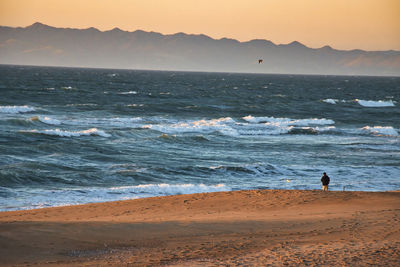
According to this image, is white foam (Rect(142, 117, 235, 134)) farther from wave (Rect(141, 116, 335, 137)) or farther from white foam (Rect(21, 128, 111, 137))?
white foam (Rect(21, 128, 111, 137))

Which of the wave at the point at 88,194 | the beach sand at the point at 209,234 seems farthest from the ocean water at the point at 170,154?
the beach sand at the point at 209,234

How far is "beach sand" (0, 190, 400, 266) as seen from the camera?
1186cm

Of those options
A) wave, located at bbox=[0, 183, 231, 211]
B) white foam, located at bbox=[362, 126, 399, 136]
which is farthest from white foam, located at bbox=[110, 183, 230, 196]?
white foam, located at bbox=[362, 126, 399, 136]

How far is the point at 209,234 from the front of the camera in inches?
551

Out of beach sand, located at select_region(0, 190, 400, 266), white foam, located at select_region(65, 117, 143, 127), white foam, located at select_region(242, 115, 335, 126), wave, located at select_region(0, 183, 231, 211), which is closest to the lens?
beach sand, located at select_region(0, 190, 400, 266)

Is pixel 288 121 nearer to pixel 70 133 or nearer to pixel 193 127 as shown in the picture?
pixel 193 127

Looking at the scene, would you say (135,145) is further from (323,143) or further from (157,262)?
(157,262)

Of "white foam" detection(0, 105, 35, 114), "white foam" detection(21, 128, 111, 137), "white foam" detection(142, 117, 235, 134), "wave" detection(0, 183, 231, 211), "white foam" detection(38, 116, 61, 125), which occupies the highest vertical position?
"white foam" detection(0, 105, 35, 114)

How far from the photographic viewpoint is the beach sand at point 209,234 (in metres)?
11.9

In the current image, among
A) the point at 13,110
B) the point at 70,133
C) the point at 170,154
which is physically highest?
the point at 13,110

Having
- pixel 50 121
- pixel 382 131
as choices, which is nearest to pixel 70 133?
pixel 50 121

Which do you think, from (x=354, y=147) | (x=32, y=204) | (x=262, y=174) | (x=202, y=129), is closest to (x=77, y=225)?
(x=32, y=204)

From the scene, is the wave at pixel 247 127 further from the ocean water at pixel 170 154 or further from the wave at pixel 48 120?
the wave at pixel 48 120

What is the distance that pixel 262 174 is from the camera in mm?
27547
